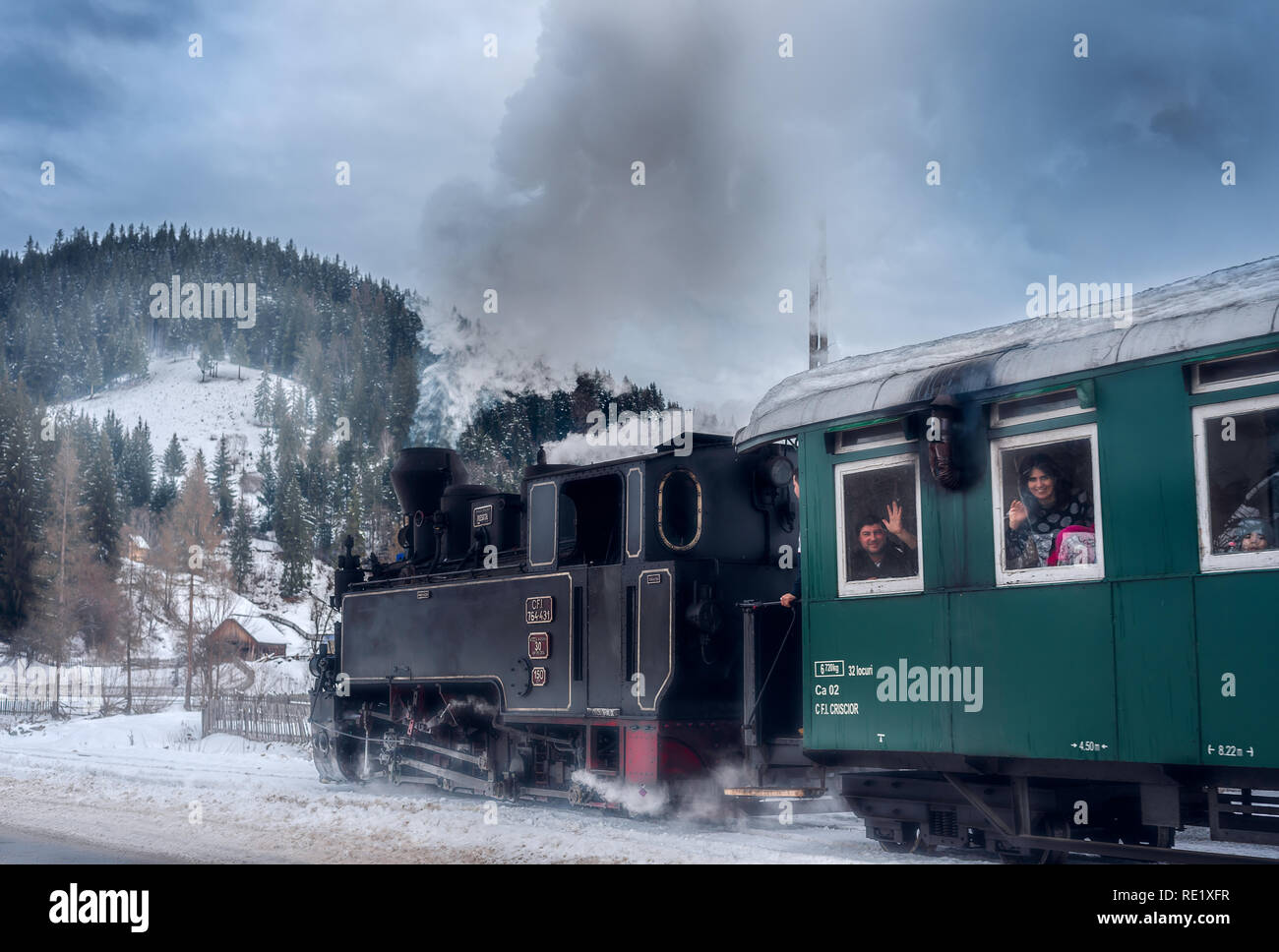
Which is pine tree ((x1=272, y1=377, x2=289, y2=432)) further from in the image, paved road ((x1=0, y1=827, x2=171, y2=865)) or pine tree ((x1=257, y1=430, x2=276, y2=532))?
paved road ((x1=0, y1=827, x2=171, y2=865))

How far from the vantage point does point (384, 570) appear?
55.8ft

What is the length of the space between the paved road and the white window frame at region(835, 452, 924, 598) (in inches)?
248

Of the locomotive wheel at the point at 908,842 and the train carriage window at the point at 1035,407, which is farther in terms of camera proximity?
the locomotive wheel at the point at 908,842

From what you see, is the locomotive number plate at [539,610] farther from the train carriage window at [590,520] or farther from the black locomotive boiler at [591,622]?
the train carriage window at [590,520]

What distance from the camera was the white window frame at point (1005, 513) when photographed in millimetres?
7102

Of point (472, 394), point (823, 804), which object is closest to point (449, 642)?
point (823, 804)

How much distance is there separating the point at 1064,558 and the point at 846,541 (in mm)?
1800

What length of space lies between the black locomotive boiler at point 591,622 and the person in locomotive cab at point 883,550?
2437mm

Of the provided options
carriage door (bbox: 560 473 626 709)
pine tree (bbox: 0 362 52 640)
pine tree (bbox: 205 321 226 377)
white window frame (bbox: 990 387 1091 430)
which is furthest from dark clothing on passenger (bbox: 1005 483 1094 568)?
pine tree (bbox: 205 321 226 377)

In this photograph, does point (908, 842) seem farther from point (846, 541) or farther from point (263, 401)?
point (263, 401)

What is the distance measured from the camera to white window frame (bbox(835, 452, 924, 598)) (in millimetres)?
8172

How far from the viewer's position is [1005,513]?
7.62m

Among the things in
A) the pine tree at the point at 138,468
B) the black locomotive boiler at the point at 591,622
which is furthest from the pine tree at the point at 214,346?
the black locomotive boiler at the point at 591,622
